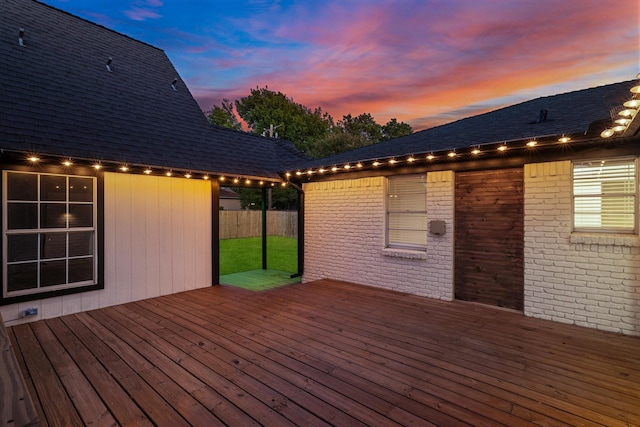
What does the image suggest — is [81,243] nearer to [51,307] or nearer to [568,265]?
[51,307]

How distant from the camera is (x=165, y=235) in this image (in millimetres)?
5840

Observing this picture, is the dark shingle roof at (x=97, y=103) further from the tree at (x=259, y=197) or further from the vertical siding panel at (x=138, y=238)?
the tree at (x=259, y=197)

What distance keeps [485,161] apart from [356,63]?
6.10 meters

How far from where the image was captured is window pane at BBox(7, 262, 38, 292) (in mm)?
4230

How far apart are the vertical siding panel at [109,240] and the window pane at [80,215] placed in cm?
21

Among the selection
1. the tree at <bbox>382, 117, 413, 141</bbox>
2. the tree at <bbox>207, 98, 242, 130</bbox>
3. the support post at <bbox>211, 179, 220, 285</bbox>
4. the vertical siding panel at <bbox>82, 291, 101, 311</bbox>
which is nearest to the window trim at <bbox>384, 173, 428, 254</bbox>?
the support post at <bbox>211, 179, 220, 285</bbox>

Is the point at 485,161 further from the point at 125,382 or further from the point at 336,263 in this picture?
the point at 125,382

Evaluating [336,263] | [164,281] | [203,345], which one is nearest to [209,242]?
[164,281]

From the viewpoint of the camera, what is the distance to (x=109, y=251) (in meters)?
5.12

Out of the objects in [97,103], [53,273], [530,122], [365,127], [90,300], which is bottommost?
[90,300]

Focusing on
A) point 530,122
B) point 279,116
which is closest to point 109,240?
point 530,122

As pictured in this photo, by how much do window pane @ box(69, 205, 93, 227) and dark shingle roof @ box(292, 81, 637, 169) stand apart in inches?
190

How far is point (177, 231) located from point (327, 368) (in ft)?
14.4

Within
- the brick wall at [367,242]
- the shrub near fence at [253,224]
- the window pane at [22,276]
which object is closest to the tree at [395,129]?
the shrub near fence at [253,224]
